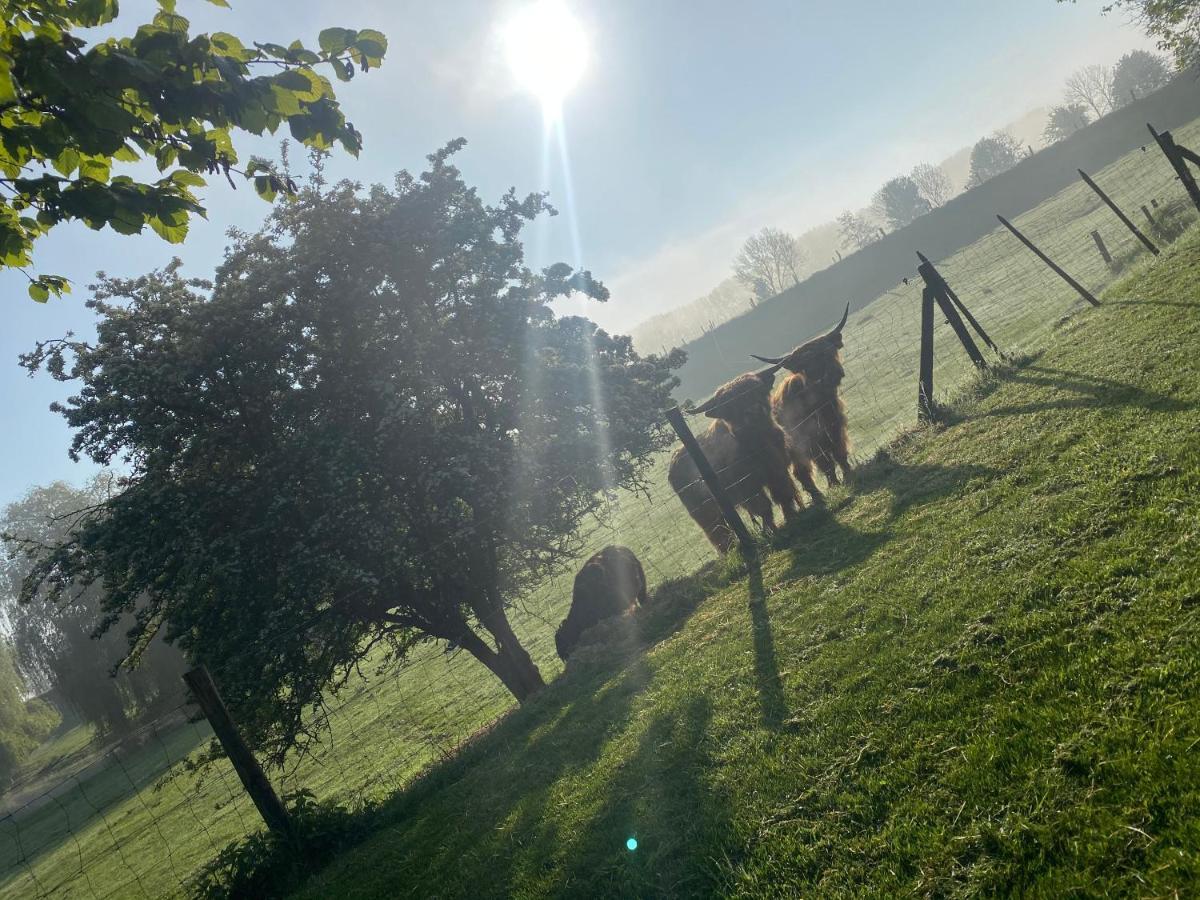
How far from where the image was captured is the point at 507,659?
12109mm

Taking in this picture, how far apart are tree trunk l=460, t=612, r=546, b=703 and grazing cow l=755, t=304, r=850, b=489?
5825 mm

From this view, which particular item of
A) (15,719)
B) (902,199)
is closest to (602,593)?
(15,719)

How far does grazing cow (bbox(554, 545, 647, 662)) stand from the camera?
46.1 feet

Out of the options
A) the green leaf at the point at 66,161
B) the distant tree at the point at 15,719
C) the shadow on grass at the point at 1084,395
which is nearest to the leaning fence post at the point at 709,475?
the shadow on grass at the point at 1084,395

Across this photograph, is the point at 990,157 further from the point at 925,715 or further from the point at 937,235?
the point at 925,715

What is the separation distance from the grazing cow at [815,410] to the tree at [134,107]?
924 cm

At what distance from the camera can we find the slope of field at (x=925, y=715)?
307 cm

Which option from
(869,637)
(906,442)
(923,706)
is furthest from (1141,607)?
(906,442)

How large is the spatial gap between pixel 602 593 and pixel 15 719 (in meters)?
52.0

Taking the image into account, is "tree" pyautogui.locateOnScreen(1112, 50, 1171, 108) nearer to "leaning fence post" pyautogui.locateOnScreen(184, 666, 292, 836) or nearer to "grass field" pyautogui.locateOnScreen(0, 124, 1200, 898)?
"grass field" pyautogui.locateOnScreen(0, 124, 1200, 898)

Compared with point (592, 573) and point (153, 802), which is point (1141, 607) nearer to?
point (592, 573)

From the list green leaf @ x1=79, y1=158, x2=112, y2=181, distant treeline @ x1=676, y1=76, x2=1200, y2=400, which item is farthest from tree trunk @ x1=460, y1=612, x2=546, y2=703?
distant treeline @ x1=676, y1=76, x2=1200, y2=400

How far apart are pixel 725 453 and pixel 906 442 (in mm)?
3369

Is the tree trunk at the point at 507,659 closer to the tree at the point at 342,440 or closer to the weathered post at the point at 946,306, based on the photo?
the tree at the point at 342,440
